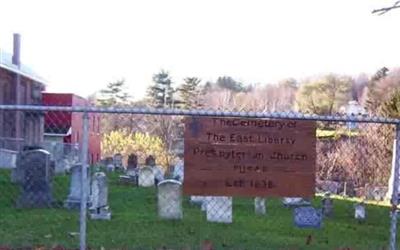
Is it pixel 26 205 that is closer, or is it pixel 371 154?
pixel 26 205

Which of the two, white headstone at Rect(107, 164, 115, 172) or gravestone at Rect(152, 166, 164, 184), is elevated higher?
gravestone at Rect(152, 166, 164, 184)

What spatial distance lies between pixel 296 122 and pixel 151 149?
2918 centimetres

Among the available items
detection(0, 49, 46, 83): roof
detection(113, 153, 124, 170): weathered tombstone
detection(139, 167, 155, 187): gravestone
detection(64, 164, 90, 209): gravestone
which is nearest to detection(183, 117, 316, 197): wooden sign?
detection(64, 164, 90, 209): gravestone

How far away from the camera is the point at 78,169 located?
17141 mm

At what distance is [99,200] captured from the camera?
1558 centimetres

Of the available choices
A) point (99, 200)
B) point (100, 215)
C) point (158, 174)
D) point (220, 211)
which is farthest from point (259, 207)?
point (158, 174)

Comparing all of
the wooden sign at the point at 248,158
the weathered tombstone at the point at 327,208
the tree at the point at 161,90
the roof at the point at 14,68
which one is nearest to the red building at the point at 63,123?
the roof at the point at 14,68

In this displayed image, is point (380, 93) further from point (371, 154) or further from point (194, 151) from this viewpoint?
point (194, 151)

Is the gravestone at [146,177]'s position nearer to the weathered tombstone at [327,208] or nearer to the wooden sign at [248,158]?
the weathered tombstone at [327,208]

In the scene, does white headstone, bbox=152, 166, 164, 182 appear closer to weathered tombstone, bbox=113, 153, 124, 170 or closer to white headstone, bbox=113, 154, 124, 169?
weathered tombstone, bbox=113, 153, 124, 170

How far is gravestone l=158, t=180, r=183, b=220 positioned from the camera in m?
15.0

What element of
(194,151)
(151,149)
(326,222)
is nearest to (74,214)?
(326,222)

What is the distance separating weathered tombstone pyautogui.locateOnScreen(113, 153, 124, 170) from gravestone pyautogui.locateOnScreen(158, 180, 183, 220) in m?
21.8

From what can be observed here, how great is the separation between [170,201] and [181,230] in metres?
2.10
